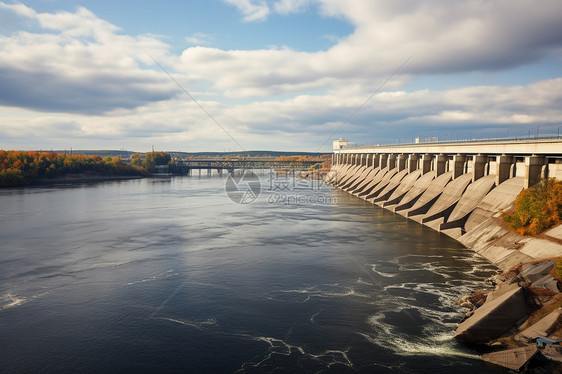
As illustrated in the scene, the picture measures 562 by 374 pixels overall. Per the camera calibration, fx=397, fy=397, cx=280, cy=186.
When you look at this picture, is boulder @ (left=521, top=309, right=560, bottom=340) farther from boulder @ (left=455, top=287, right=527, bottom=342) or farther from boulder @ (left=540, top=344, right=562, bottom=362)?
boulder @ (left=540, top=344, right=562, bottom=362)

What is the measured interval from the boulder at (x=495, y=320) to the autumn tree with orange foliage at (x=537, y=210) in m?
14.4

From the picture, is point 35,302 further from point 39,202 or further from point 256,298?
point 39,202

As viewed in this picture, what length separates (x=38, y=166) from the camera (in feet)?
402

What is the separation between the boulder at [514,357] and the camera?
18.0m

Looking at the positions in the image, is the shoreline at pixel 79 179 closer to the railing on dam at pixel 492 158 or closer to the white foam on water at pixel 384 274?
the railing on dam at pixel 492 158

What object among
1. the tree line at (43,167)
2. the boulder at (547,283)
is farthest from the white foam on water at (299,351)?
the tree line at (43,167)

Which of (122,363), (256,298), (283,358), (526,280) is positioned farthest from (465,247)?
(122,363)

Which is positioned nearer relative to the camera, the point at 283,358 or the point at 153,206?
the point at 283,358

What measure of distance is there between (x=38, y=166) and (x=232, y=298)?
394ft

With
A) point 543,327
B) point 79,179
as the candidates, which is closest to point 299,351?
point 543,327

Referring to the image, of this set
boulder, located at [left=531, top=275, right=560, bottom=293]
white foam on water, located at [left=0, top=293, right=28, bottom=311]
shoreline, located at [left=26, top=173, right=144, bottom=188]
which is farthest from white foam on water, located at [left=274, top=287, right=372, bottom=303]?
shoreline, located at [left=26, top=173, right=144, bottom=188]

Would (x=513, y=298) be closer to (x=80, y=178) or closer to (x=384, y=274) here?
(x=384, y=274)

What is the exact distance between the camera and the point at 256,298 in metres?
26.9

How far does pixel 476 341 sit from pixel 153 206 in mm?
63604
